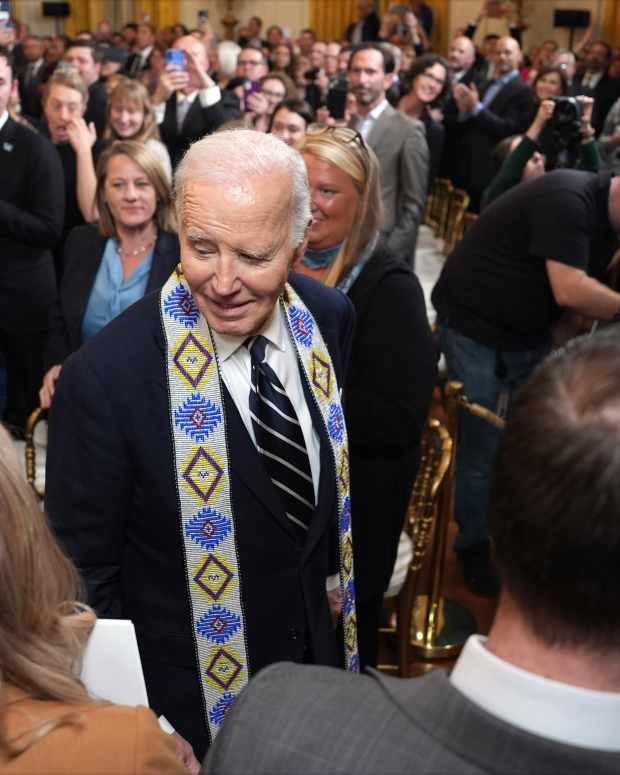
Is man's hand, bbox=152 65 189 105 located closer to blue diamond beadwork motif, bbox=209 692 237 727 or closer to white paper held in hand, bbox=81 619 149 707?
blue diamond beadwork motif, bbox=209 692 237 727

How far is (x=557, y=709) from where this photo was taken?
776 mm

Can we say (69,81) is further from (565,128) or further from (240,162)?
(240,162)

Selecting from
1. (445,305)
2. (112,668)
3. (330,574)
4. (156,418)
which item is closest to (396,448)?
(330,574)

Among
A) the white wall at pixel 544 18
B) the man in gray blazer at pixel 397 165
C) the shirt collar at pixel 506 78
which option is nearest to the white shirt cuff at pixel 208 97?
the man in gray blazer at pixel 397 165

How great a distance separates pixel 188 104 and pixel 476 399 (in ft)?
9.73

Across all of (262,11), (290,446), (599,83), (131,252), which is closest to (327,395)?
(290,446)

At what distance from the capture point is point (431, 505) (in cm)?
256

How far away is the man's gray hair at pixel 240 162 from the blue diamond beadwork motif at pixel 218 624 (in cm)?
68

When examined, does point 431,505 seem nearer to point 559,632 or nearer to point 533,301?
point 533,301

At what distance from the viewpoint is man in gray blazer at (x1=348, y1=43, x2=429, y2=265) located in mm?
4434

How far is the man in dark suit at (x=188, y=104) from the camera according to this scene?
523cm

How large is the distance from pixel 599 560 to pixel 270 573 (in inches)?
40.3

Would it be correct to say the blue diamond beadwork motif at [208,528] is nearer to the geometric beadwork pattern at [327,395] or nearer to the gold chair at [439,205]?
the geometric beadwork pattern at [327,395]

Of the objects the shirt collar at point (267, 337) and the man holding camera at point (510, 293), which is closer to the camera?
the shirt collar at point (267, 337)
